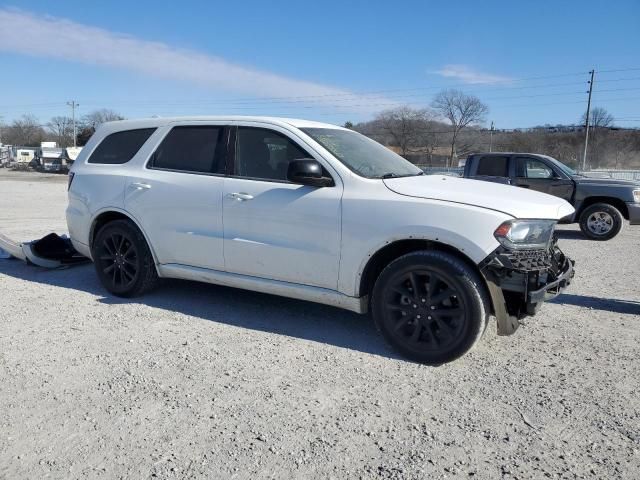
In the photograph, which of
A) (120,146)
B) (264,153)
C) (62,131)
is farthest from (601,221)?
(62,131)

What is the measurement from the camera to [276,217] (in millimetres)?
4469

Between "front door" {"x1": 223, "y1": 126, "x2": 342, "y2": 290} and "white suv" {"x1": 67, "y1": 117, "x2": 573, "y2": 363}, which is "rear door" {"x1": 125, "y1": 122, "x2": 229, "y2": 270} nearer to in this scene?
"white suv" {"x1": 67, "y1": 117, "x2": 573, "y2": 363}

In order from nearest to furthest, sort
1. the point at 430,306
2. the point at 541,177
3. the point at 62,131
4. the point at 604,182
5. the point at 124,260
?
the point at 430,306
the point at 124,260
the point at 604,182
the point at 541,177
the point at 62,131

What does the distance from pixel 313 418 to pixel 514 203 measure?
6.81 feet

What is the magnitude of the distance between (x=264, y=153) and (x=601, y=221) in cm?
902

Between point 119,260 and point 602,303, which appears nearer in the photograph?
point 119,260

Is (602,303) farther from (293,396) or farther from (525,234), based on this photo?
(293,396)

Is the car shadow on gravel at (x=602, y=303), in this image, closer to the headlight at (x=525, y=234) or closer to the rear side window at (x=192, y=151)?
the headlight at (x=525, y=234)

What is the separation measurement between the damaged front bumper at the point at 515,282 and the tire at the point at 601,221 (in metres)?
8.24

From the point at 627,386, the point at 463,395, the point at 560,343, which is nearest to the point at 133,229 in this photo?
the point at 463,395

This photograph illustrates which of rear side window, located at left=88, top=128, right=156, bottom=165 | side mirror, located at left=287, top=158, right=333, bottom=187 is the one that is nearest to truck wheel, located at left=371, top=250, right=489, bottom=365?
side mirror, located at left=287, top=158, right=333, bottom=187

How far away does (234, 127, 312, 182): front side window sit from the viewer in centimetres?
460

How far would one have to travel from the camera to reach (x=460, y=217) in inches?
148

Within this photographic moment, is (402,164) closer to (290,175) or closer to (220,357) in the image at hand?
(290,175)
